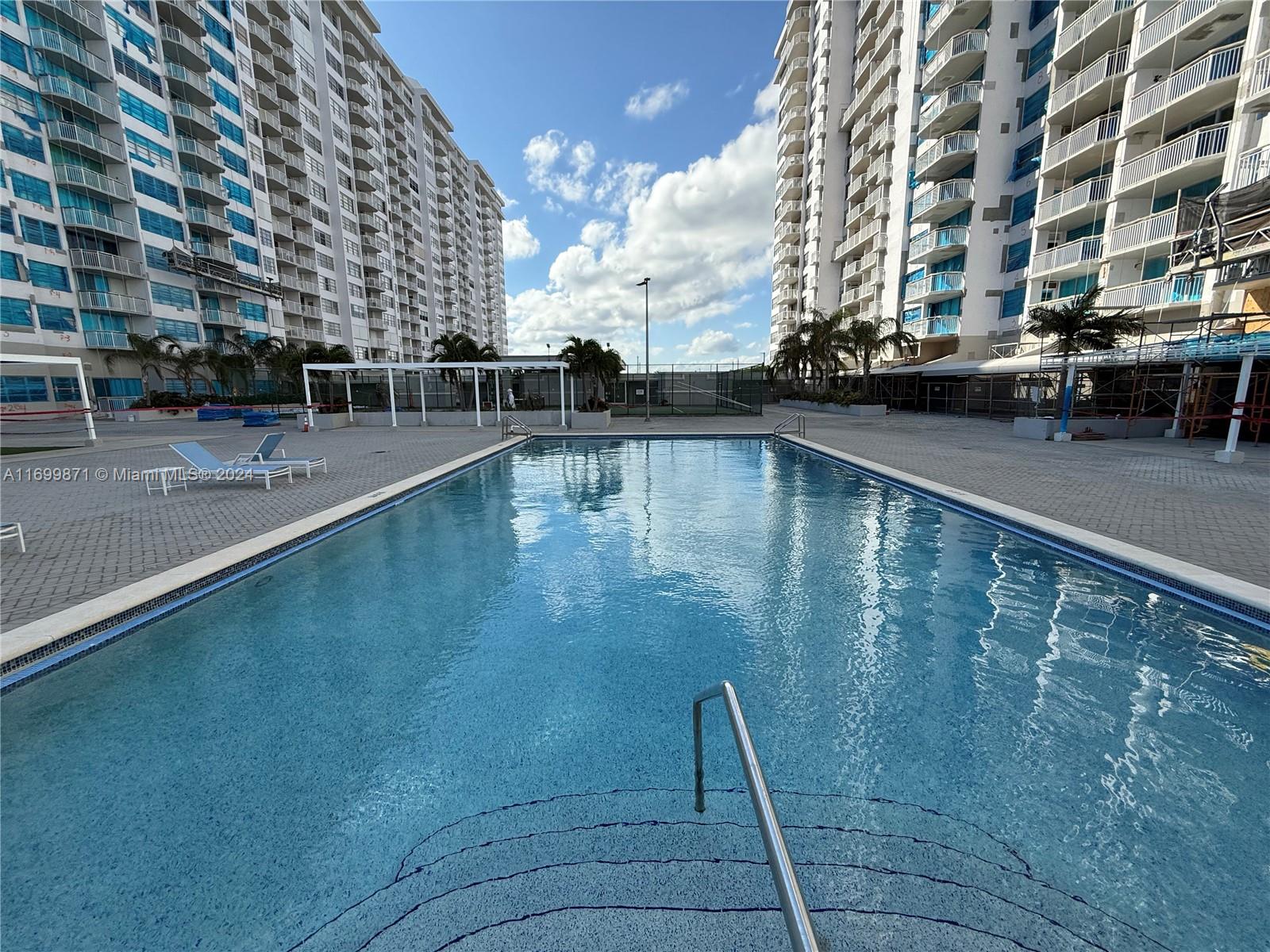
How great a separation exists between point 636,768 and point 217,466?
10835mm

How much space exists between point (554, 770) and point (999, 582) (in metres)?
5.63

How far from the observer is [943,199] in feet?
97.2

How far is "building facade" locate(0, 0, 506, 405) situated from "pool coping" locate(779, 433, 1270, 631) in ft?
143

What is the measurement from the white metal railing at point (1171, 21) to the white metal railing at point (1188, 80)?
1447 mm

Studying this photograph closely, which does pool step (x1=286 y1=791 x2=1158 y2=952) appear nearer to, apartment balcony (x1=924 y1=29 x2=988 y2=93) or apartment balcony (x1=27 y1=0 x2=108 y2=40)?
apartment balcony (x1=924 y1=29 x2=988 y2=93)

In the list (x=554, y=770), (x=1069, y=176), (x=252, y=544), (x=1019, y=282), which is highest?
(x=1069, y=176)

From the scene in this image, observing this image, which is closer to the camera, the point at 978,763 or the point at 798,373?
the point at 978,763

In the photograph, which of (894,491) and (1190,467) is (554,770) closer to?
(894,491)

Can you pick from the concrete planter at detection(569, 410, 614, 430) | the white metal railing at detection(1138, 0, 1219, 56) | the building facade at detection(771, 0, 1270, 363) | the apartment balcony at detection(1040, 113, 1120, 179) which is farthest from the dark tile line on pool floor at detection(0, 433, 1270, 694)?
the apartment balcony at detection(1040, 113, 1120, 179)

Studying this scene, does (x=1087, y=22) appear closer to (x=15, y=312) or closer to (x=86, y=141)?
(x=86, y=141)

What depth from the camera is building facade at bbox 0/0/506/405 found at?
94.4 ft

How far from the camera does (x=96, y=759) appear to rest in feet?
10.9

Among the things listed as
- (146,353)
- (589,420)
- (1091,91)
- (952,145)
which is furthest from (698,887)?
(146,353)

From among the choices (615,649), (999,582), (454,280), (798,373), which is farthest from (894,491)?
(454,280)
